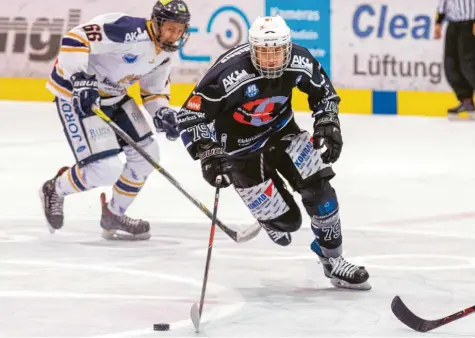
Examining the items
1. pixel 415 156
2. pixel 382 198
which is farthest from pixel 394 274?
pixel 415 156

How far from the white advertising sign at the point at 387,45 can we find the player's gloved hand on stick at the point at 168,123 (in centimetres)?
466

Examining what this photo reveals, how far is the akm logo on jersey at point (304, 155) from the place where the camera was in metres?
4.95

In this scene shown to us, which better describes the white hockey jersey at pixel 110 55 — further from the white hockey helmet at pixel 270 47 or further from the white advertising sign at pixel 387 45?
the white advertising sign at pixel 387 45

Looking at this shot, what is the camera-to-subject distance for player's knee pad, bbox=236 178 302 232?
5.17 meters

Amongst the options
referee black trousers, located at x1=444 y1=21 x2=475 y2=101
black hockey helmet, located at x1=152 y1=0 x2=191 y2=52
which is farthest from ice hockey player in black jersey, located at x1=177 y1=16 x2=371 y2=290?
referee black trousers, located at x1=444 y1=21 x2=475 y2=101

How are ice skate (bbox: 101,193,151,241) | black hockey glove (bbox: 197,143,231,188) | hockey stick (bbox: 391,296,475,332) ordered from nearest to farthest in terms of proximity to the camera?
hockey stick (bbox: 391,296,475,332), black hockey glove (bbox: 197,143,231,188), ice skate (bbox: 101,193,151,241)

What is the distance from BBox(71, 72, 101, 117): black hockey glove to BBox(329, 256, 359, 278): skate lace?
139 centimetres

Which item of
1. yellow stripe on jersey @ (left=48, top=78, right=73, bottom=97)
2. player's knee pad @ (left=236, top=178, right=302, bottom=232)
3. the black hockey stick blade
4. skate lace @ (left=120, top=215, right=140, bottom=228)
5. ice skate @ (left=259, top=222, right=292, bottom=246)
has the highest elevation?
yellow stripe on jersey @ (left=48, top=78, right=73, bottom=97)

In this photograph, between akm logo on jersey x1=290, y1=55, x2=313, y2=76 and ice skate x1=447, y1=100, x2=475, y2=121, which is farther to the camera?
ice skate x1=447, y1=100, x2=475, y2=121

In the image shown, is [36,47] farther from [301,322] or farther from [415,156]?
[301,322]

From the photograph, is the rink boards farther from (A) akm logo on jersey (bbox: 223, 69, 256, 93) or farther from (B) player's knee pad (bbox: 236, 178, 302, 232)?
(A) akm logo on jersey (bbox: 223, 69, 256, 93)

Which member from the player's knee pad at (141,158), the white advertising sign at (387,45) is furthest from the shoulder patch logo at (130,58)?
the white advertising sign at (387,45)

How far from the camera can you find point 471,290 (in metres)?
4.92

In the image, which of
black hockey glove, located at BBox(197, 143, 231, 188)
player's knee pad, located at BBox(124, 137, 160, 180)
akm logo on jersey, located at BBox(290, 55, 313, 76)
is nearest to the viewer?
black hockey glove, located at BBox(197, 143, 231, 188)
